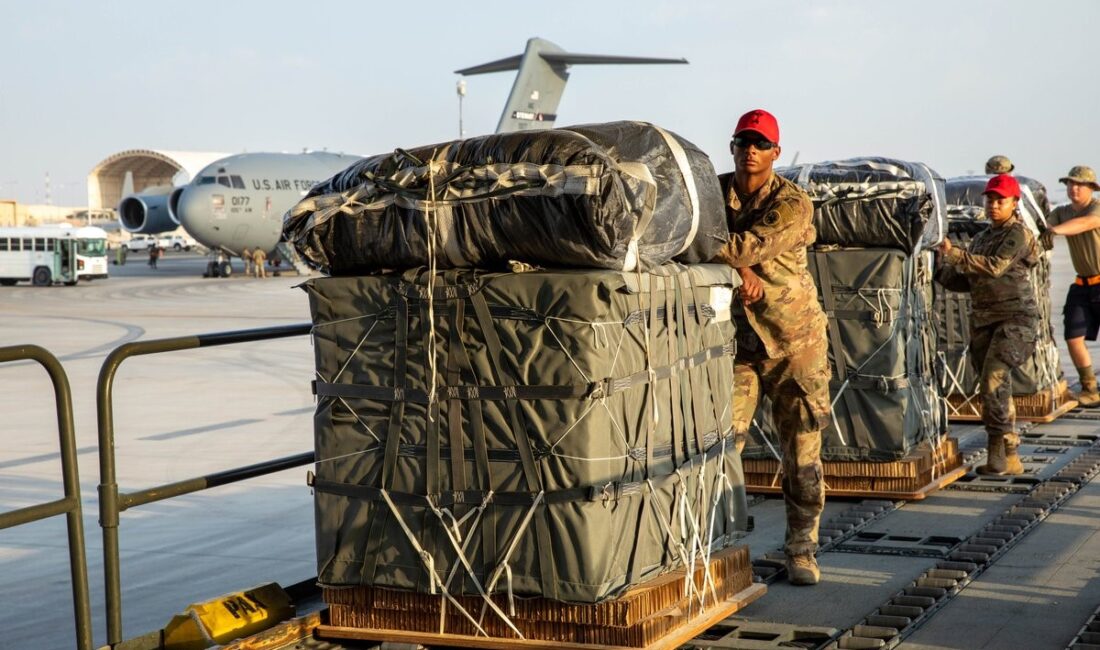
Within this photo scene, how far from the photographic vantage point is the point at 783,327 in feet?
19.5

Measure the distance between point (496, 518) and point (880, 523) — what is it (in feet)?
10.7

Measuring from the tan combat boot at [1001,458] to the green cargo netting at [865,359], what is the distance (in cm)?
77

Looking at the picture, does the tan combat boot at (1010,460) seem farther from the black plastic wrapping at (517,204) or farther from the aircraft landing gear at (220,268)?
the aircraft landing gear at (220,268)

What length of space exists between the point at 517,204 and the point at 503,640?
1.52 meters

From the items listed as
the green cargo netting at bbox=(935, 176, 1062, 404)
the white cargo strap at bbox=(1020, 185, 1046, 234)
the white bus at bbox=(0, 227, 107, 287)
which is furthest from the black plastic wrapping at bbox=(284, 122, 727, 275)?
the white bus at bbox=(0, 227, 107, 287)

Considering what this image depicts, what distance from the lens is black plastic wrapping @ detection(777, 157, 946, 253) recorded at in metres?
7.62

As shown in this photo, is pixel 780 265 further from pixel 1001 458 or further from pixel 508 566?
pixel 1001 458

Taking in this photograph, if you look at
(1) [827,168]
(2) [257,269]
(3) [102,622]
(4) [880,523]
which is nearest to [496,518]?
(3) [102,622]

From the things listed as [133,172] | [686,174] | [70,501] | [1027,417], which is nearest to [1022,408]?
[1027,417]

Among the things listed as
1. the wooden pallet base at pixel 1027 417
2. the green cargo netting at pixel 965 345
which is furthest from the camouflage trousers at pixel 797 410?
the wooden pallet base at pixel 1027 417

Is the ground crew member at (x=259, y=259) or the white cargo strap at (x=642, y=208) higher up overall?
the ground crew member at (x=259, y=259)

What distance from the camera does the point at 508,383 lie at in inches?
176

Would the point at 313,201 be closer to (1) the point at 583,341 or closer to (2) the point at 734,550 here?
(1) the point at 583,341

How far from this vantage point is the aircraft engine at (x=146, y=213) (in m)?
53.3
